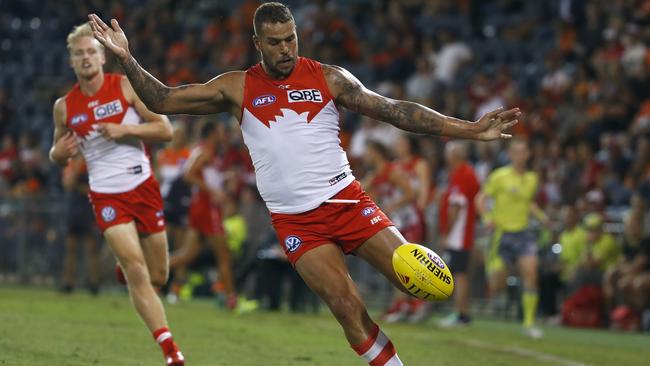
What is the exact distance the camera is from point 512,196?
16312mm

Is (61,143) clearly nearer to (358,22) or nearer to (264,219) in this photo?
(264,219)

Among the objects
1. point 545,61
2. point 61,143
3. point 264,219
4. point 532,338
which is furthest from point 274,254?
point 61,143

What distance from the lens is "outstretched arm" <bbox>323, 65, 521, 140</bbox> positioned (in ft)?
26.1

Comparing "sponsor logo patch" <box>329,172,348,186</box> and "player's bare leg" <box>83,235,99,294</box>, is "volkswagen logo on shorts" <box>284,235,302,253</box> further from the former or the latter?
"player's bare leg" <box>83,235,99,294</box>

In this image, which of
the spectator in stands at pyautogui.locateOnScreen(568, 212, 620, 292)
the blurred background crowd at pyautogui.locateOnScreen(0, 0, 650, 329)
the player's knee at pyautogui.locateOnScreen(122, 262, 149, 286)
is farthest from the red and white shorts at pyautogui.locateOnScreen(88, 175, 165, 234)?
the spectator in stands at pyautogui.locateOnScreen(568, 212, 620, 292)

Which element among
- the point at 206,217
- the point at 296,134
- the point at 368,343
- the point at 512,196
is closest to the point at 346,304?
the point at 368,343

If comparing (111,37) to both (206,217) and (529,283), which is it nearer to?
(529,283)

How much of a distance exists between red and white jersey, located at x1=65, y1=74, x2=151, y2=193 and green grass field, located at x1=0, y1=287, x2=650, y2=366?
1.55 metres

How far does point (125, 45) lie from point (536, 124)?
1330 centimetres

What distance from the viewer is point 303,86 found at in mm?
8195

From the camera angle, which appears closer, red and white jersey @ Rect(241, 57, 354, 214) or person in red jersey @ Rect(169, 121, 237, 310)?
red and white jersey @ Rect(241, 57, 354, 214)

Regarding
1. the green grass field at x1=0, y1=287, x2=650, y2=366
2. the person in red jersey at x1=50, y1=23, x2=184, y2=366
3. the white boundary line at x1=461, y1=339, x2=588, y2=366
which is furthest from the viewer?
the white boundary line at x1=461, y1=339, x2=588, y2=366

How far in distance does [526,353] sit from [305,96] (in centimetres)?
597

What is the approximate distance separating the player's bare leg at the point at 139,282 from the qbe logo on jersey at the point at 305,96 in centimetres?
253
